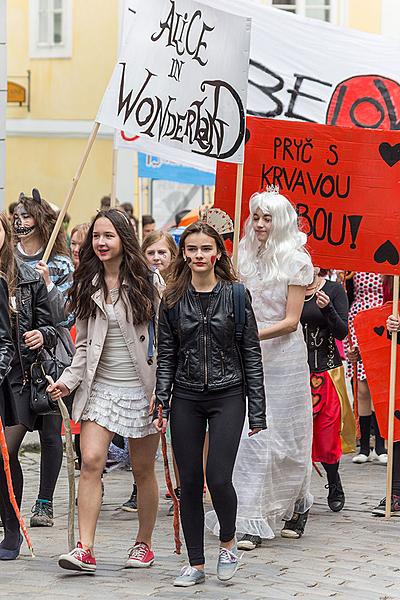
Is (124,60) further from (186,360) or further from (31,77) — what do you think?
(31,77)

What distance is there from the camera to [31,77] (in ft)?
85.1

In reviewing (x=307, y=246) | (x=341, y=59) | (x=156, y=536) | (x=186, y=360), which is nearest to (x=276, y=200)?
(x=307, y=246)

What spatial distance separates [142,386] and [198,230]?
2.68 ft

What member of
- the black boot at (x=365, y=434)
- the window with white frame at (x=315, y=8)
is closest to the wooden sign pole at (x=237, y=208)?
the black boot at (x=365, y=434)

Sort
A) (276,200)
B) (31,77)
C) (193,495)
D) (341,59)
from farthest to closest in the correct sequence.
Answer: (31,77) → (341,59) → (276,200) → (193,495)

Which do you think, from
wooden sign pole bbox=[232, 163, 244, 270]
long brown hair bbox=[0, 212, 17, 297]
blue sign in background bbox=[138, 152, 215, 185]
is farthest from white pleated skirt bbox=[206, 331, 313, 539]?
blue sign in background bbox=[138, 152, 215, 185]

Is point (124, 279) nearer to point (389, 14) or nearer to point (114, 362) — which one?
point (114, 362)

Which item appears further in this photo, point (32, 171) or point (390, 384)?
point (32, 171)

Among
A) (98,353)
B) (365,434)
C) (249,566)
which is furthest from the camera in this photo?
(365,434)

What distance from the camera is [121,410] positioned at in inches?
274

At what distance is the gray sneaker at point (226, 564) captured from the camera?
6.75m

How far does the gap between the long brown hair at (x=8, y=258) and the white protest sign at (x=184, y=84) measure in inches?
51.5

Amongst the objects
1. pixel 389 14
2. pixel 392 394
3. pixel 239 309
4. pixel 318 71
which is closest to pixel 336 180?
pixel 392 394

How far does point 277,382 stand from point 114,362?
1192 millimetres
